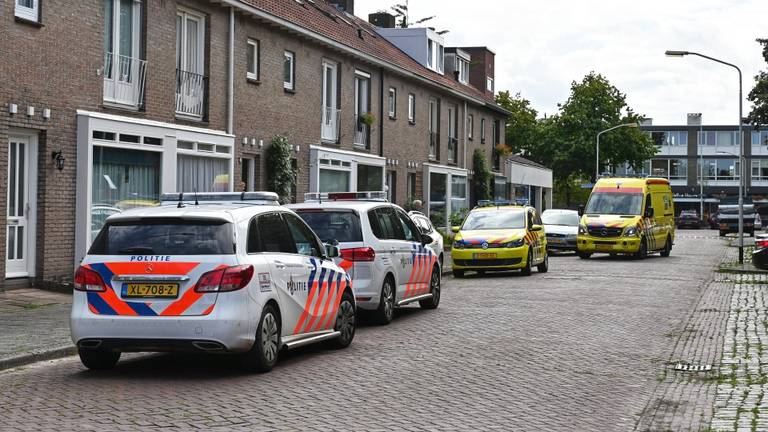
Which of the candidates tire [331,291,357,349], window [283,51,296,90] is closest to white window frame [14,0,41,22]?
tire [331,291,357,349]

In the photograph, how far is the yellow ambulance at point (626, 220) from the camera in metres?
31.6

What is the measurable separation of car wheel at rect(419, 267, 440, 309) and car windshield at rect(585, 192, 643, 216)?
16949 mm

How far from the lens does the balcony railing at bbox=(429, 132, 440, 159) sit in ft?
134

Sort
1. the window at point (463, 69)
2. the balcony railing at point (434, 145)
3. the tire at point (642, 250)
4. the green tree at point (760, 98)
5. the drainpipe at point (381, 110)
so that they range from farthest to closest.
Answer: the window at point (463, 69) < the green tree at point (760, 98) < the balcony railing at point (434, 145) < the drainpipe at point (381, 110) < the tire at point (642, 250)

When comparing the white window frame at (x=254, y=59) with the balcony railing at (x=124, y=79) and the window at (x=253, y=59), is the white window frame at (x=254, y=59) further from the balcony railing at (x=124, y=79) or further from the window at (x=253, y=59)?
the balcony railing at (x=124, y=79)

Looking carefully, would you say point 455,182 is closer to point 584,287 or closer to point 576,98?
point 584,287

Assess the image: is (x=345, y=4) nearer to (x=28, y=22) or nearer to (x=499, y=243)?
(x=499, y=243)

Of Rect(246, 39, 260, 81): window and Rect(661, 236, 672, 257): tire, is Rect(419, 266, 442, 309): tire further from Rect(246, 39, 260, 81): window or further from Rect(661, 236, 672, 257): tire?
Rect(661, 236, 672, 257): tire

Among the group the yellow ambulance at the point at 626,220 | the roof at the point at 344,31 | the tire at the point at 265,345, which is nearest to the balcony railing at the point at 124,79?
the roof at the point at 344,31

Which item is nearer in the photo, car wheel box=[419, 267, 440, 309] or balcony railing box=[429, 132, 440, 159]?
car wheel box=[419, 267, 440, 309]

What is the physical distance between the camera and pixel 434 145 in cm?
4138

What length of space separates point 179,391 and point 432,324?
5.93 m

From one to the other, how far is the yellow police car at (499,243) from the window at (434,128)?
1574 centimetres

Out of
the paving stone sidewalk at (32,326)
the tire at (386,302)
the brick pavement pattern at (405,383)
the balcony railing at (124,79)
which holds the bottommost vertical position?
the brick pavement pattern at (405,383)
